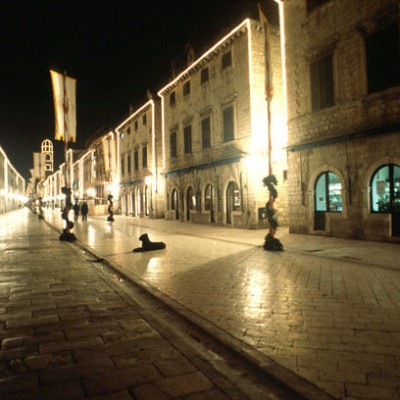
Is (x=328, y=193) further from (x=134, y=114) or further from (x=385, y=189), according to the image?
(x=134, y=114)

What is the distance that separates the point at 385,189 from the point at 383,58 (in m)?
4.32

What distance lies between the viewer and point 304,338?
444 centimetres

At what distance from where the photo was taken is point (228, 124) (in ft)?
70.1

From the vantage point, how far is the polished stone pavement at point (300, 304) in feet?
11.8

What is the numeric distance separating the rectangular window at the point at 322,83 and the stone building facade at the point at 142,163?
17.4 m

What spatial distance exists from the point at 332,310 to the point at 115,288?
391 centimetres

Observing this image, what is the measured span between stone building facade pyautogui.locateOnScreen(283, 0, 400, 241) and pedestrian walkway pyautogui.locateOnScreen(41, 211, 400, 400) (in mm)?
2267

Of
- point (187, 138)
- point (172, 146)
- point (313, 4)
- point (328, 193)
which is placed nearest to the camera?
point (328, 193)

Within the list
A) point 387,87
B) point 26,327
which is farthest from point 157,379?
point 387,87

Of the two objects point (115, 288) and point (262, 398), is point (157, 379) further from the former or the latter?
point (115, 288)

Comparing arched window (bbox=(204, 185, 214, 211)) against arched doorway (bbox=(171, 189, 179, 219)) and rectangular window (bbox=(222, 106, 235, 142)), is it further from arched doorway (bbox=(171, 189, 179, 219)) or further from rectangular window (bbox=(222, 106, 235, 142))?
arched doorway (bbox=(171, 189, 179, 219))

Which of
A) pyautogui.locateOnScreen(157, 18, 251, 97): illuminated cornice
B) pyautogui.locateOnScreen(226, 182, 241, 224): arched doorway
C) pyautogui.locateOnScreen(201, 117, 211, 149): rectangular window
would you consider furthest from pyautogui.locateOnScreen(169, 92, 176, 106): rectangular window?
pyautogui.locateOnScreen(226, 182, 241, 224): arched doorway

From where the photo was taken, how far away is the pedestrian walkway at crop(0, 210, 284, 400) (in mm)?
3334

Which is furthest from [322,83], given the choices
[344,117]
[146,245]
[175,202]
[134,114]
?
[134,114]
